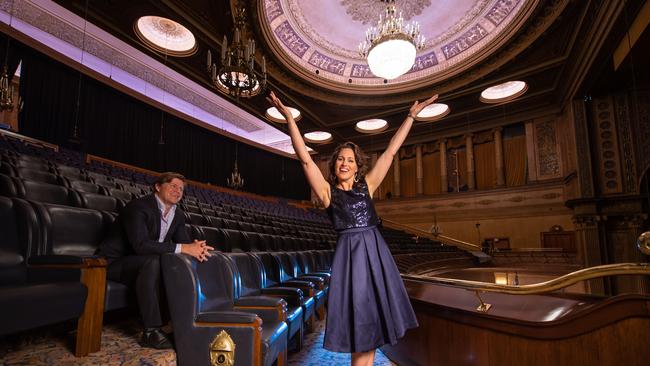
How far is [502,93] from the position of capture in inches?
328

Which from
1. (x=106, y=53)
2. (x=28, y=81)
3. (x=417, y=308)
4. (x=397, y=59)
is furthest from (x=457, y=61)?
(x=28, y=81)

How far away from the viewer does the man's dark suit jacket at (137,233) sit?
5.21 ft

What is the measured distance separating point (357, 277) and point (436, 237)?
25.8ft

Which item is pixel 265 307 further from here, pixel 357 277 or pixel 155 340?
pixel 357 277

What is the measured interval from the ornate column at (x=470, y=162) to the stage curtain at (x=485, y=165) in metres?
0.13

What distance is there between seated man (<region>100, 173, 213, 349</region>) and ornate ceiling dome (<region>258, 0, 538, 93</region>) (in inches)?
202

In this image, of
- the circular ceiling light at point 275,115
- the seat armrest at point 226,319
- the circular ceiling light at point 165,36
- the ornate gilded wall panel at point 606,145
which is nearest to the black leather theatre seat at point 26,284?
the seat armrest at point 226,319

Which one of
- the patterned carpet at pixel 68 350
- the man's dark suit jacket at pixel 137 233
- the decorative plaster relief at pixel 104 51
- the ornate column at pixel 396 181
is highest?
the decorative plaster relief at pixel 104 51

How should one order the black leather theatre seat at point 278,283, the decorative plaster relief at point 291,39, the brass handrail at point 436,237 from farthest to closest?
the brass handrail at point 436,237, the decorative plaster relief at point 291,39, the black leather theatre seat at point 278,283

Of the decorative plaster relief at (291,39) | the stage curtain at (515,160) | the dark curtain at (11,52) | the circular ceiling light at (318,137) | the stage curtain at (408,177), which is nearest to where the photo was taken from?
the dark curtain at (11,52)

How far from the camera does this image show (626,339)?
3.82ft

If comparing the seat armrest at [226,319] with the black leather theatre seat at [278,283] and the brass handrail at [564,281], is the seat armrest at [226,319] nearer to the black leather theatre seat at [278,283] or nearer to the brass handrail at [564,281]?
the black leather theatre seat at [278,283]

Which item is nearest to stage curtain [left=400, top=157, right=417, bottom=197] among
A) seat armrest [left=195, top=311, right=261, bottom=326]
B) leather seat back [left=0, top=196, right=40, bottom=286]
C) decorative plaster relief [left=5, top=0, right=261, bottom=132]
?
decorative plaster relief [left=5, top=0, right=261, bottom=132]

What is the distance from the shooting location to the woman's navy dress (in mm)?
1032
